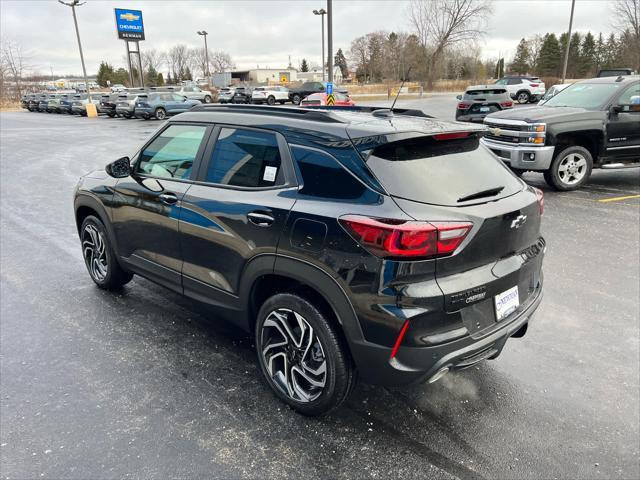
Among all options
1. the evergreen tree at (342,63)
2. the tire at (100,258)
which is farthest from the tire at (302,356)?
the evergreen tree at (342,63)

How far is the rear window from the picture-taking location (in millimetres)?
2475

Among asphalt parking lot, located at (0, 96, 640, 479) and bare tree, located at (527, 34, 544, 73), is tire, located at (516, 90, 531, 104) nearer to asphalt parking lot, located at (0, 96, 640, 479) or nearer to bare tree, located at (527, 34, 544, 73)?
asphalt parking lot, located at (0, 96, 640, 479)

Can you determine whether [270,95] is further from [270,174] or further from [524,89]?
[270,174]

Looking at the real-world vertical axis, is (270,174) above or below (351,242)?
above

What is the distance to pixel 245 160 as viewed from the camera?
307 centimetres

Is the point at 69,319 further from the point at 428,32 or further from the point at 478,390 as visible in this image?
the point at 428,32

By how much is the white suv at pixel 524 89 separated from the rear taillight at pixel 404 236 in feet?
115

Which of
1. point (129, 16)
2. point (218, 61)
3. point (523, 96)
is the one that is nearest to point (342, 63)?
point (218, 61)

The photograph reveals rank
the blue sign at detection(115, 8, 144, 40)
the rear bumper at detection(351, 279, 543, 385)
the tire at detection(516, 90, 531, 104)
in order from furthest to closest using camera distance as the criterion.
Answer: the blue sign at detection(115, 8, 144, 40) < the tire at detection(516, 90, 531, 104) < the rear bumper at detection(351, 279, 543, 385)

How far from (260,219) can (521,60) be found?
96.7 meters

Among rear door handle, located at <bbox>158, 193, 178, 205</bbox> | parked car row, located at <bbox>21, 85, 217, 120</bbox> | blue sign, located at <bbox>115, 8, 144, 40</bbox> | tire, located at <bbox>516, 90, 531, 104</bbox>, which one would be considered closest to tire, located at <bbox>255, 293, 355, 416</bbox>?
rear door handle, located at <bbox>158, 193, 178, 205</bbox>

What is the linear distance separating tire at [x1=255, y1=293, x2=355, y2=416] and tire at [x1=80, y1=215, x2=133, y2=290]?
209cm

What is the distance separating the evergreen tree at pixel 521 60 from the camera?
8456 centimetres

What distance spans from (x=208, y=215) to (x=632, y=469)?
2821 mm
